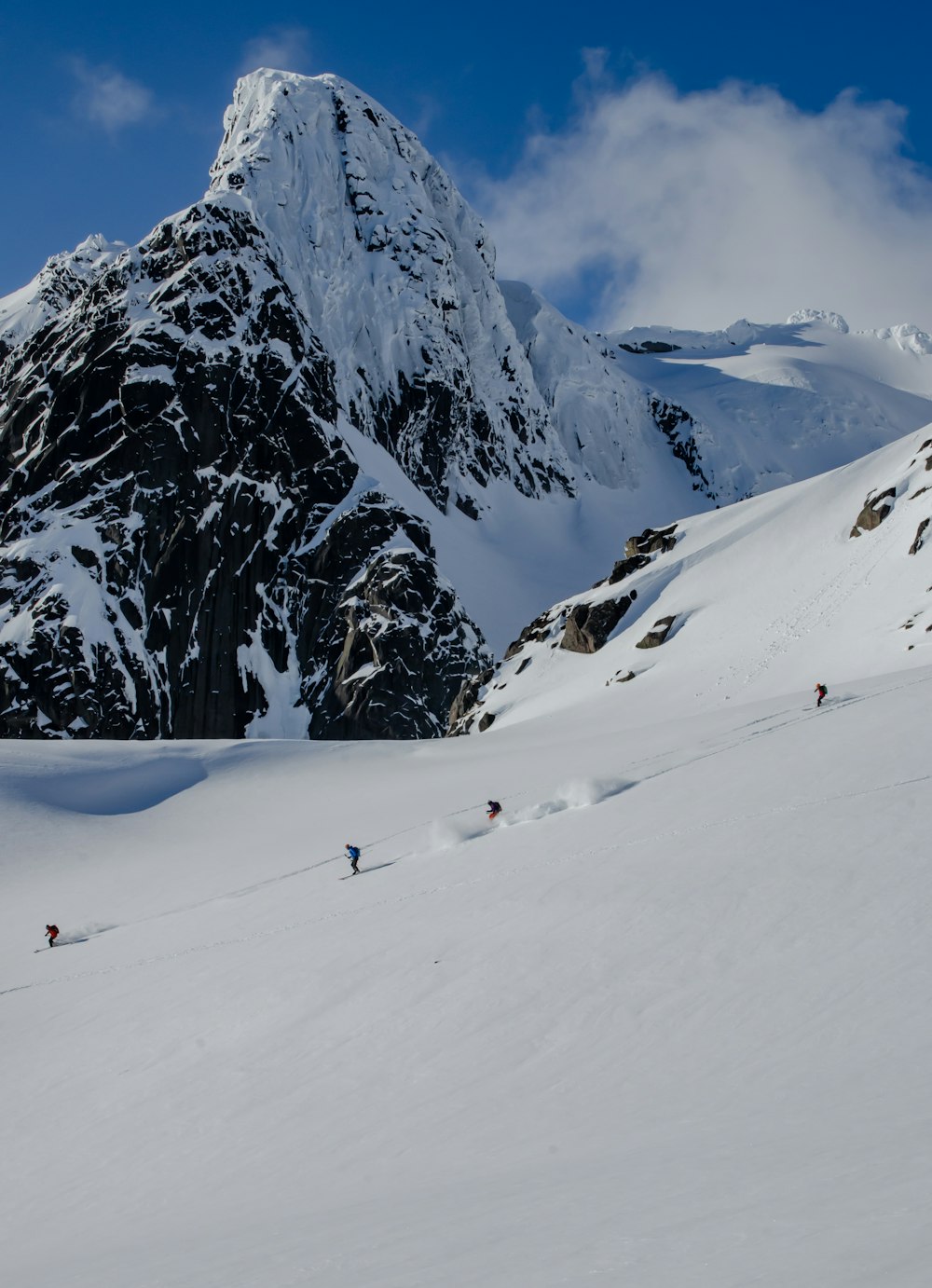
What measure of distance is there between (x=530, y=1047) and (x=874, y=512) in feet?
162

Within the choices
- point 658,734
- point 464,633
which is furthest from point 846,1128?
point 464,633

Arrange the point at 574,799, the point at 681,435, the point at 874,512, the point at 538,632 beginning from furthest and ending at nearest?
1. the point at 681,435
2. the point at 538,632
3. the point at 874,512
4. the point at 574,799

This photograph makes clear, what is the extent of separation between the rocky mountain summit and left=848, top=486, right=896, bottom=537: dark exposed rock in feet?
183

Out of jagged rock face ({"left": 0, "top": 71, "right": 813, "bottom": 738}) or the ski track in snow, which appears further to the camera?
jagged rock face ({"left": 0, "top": 71, "right": 813, "bottom": 738})

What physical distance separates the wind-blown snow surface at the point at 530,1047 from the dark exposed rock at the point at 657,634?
3182 cm

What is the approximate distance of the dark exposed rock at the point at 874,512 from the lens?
53438 millimetres

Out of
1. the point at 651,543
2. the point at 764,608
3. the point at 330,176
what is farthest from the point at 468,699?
the point at 330,176

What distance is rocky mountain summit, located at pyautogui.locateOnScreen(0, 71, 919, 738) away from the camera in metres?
105

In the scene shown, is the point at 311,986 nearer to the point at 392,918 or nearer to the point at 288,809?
the point at 392,918

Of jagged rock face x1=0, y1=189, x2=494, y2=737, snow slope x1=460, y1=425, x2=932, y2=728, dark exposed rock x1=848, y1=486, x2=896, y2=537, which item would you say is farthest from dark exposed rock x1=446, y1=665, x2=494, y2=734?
jagged rock face x1=0, y1=189, x2=494, y2=737

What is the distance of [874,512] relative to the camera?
2114 inches

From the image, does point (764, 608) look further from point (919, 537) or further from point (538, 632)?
point (538, 632)

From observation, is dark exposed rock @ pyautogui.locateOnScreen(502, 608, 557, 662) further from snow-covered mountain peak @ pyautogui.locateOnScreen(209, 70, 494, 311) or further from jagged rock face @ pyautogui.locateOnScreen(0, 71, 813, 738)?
snow-covered mountain peak @ pyautogui.locateOnScreen(209, 70, 494, 311)

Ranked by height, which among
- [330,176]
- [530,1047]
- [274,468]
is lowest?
[530,1047]
